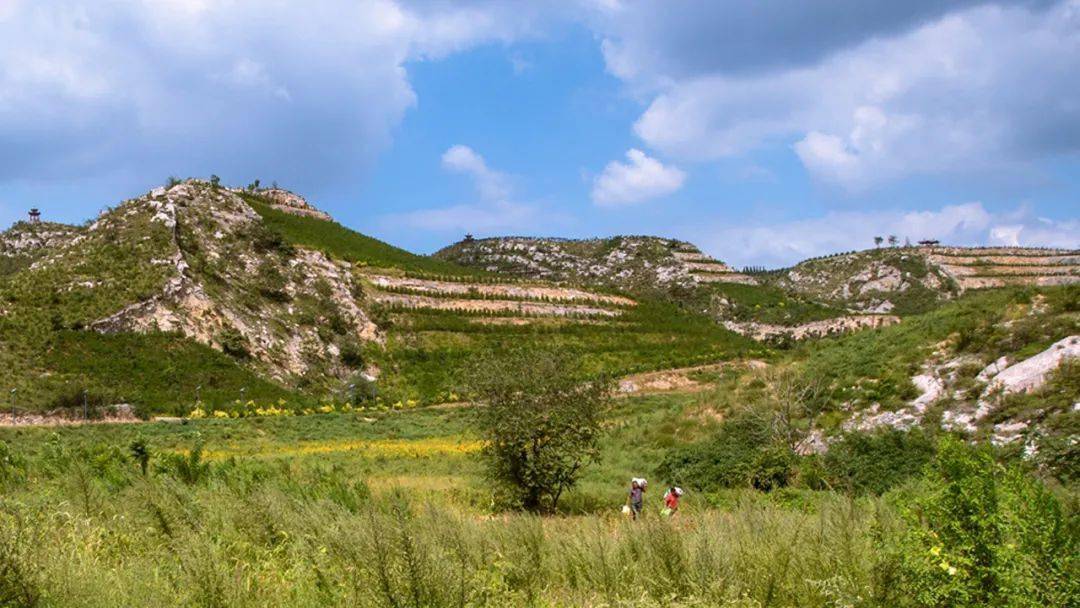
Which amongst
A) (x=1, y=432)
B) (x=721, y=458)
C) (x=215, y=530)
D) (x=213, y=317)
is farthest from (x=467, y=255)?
(x=215, y=530)

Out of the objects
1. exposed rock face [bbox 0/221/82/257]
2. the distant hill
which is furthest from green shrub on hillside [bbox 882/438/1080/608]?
exposed rock face [bbox 0/221/82/257]

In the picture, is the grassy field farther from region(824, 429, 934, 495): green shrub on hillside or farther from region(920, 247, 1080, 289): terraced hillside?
region(920, 247, 1080, 289): terraced hillside

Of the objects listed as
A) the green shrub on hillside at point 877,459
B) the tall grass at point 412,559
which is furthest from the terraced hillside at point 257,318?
the tall grass at point 412,559

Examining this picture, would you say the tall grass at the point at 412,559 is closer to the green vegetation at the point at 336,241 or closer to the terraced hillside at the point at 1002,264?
the green vegetation at the point at 336,241

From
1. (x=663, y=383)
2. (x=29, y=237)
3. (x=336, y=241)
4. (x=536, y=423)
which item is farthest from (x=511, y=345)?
(x=29, y=237)

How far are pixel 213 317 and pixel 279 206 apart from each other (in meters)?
46.2

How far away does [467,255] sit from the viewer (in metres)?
176

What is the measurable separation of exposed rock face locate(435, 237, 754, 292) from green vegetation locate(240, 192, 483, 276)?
160 ft

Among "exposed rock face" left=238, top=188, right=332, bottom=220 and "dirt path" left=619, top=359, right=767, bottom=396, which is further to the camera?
"exposed rock face" left=238, top=188, right=332, bottom=220

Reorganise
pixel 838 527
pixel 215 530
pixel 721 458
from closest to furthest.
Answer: pixel 838 527 < pixel 215 530 < pixel 721 458

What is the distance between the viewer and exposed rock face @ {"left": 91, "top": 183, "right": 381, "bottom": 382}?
5462 cm

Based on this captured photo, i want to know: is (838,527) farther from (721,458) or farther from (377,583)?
(721,458)

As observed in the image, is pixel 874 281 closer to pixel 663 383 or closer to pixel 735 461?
pixel 663 383

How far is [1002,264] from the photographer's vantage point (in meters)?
134
